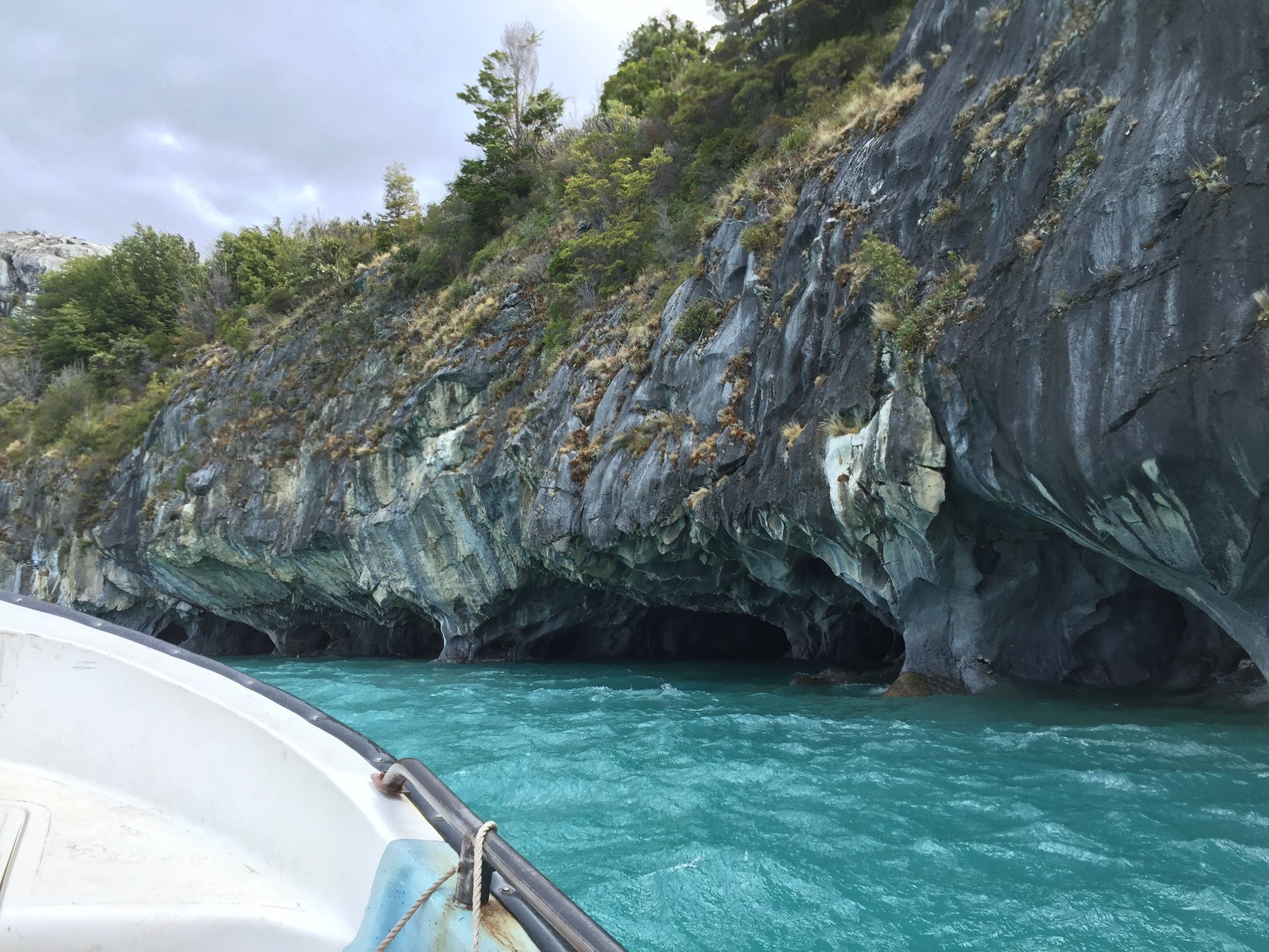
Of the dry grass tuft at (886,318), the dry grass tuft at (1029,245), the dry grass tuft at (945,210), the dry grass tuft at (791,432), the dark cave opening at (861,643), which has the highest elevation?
the dry grass tuft at (945,210)

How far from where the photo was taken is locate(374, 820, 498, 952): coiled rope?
2.55m

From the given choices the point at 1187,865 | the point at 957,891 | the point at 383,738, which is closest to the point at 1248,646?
the point at 1187,865

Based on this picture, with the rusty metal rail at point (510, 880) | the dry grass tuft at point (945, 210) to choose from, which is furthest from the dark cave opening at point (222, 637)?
the rusty metal rail at point (510, 880)

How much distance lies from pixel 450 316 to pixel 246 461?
29.6 feet

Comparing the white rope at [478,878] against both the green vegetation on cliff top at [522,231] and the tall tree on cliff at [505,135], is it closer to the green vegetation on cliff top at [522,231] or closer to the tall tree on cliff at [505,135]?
the green vegetation on cliff top at [522,231]

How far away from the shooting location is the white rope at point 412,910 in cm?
259

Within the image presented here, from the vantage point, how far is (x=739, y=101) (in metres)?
22.3

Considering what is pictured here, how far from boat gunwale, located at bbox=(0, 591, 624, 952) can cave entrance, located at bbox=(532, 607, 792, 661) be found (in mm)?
19986

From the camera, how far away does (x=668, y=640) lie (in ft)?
80.7

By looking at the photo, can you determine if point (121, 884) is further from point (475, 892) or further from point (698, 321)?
point (698, 321)

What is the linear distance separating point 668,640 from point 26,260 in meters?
69.6

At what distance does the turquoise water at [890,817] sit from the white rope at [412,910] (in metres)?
3.14

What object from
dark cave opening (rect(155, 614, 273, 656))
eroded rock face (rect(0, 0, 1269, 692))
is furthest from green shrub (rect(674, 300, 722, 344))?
dark cave opening (rect(155, 614, 273, 656))

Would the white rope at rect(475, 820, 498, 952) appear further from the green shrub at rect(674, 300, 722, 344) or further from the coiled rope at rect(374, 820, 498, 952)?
the green shrub at rect(674, 300, 722, 344)
